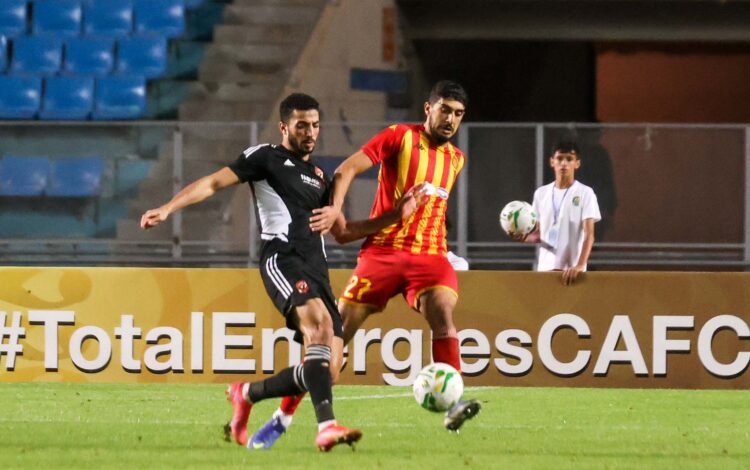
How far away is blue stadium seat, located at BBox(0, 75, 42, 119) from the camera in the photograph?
1778 cm

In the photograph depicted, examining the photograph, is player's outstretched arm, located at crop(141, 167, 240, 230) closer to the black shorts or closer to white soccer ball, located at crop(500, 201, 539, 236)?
the black shorts

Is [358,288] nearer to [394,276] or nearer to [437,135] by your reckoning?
[394,276]

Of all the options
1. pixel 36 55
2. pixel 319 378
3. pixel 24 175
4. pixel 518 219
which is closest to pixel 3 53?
pixel 36 55

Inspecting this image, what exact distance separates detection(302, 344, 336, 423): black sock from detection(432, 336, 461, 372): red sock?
3.62ft

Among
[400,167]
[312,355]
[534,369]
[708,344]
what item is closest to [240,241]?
[534,369]

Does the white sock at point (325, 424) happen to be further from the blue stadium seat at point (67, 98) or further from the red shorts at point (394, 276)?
the blue stadium seat at point (67, 98)

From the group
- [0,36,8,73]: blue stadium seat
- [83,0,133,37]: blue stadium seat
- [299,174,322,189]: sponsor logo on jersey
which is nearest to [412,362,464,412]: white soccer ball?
[299,174,322,189]: sponsor logo on jersey

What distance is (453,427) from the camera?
7.95 meters

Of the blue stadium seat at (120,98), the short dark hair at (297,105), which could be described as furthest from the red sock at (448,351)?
the blue stadium seat at (120,98)

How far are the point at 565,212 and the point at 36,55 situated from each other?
8928 mm

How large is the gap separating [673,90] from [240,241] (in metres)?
10.3

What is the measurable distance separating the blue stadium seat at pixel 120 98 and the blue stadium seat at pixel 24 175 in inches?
72.5

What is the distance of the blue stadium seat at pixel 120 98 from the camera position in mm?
17641

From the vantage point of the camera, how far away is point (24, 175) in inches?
622
